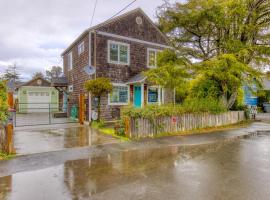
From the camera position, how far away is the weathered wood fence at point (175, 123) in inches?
345

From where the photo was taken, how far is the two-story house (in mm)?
13602

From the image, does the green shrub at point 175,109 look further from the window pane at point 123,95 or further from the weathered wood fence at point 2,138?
the window pane at point 123,95

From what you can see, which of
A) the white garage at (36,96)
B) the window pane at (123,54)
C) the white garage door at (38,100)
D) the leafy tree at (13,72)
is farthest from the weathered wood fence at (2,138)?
the leafy tree at (13,72)

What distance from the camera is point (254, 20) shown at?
41.7 feet

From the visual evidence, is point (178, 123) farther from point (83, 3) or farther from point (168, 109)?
point (83, 3)

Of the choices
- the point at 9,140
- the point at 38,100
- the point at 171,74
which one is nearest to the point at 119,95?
the point at 171,74

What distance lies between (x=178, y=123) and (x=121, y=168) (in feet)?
18.5

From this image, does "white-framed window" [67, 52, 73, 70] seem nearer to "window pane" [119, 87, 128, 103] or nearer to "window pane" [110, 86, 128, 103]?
"window pane" [110, 86, 128, 103]

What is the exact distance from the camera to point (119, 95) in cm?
1467

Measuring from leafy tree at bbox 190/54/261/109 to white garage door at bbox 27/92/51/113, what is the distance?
18.5 metres

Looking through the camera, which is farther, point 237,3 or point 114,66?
point 114,66

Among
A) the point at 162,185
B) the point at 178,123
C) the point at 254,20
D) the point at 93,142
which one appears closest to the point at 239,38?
the point at 254,20

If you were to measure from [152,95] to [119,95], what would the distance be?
3.02m

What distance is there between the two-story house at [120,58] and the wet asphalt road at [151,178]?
8208 mm
